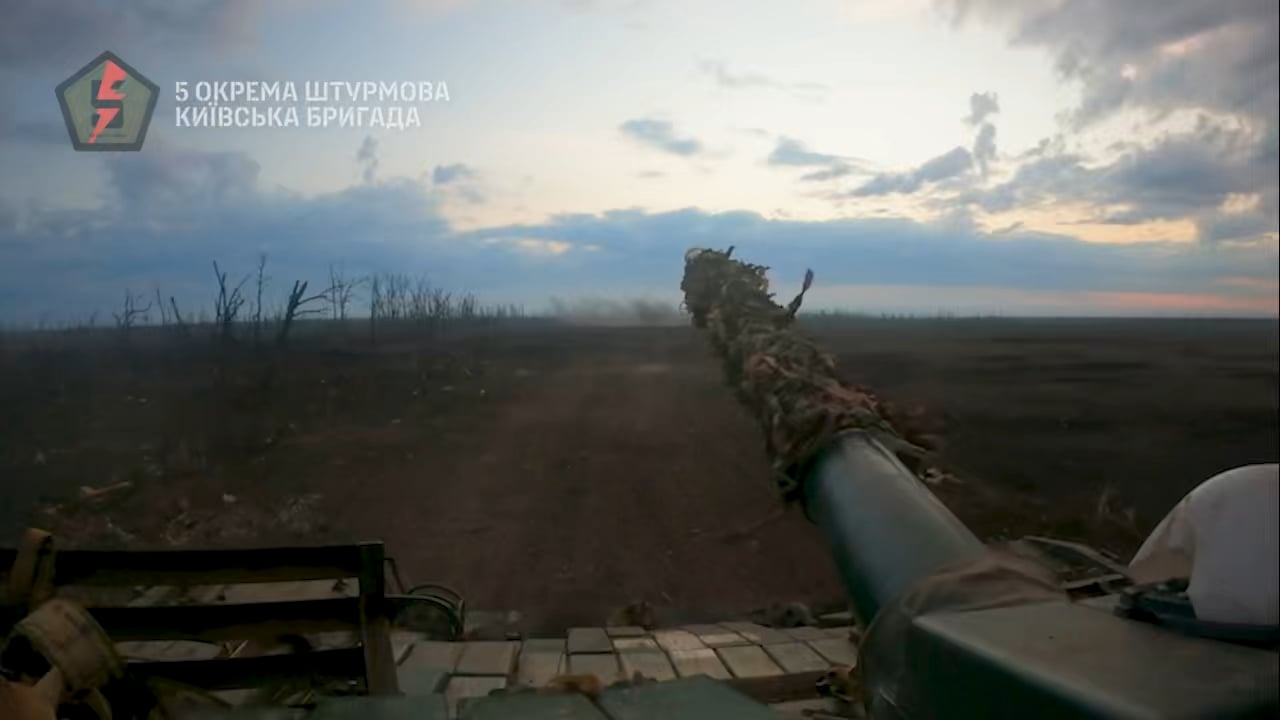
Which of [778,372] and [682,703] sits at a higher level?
[778,372]

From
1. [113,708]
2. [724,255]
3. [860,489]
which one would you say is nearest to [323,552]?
[113,708]

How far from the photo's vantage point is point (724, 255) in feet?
17.8

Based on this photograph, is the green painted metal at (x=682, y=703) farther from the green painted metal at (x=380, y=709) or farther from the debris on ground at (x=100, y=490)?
the debris on ground at (x=100, y=490)

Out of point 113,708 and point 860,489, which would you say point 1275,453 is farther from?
point 113,708

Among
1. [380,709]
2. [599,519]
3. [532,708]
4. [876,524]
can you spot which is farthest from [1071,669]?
[599,519]

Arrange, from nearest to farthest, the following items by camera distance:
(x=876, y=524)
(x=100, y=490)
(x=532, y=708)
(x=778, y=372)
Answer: (x=876, y=524), (x=532, y=708), (x=778, y=372), (x=100, y=490)

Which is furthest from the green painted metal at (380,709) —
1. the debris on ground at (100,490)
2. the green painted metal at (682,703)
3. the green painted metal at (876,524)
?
the debris on ground at (100,490)

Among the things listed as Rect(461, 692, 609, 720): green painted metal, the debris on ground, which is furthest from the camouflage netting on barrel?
the debris on ground

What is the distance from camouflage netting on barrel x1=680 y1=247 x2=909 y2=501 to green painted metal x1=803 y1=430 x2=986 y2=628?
86mm

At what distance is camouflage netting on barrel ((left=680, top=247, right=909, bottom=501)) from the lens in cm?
258

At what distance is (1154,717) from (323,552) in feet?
5.79

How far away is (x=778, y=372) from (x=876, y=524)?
4.17ft

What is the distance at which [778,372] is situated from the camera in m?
3.18

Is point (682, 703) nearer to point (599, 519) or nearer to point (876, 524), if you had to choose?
point (876, 524)
